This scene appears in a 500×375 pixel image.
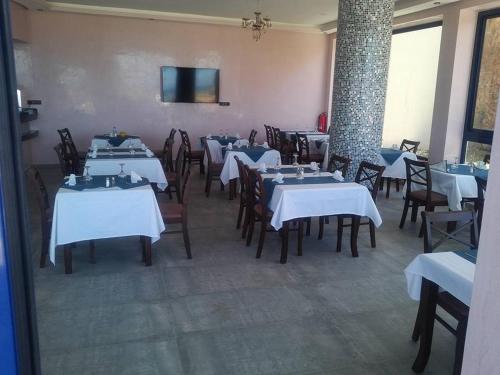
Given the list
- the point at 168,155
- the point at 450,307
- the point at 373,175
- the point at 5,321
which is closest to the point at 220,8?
the point at 168,155

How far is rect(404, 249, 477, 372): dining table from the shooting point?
2.16 metres

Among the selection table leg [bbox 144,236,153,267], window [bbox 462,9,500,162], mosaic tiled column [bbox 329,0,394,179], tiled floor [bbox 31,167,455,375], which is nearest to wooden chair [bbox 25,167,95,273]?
tiled floor [bbox 31,167,455,375]

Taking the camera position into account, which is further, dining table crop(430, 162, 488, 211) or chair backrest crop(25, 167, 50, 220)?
dining table crop(430, 162, 488, 211)

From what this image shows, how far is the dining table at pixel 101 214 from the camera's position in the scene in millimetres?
Result: 3549

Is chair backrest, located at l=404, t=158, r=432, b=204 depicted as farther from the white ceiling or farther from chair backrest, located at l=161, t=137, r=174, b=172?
chair backrest, located at l=161, t=137, r=174, b=172

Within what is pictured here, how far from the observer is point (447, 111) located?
6891 millimetres

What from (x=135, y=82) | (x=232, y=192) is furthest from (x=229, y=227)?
(x=135, y=82)

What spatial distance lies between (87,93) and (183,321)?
7.07 m

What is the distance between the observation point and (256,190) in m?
4.51

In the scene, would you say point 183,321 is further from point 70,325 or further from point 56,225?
point 56,225

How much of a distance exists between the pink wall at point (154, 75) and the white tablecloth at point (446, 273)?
7657mm

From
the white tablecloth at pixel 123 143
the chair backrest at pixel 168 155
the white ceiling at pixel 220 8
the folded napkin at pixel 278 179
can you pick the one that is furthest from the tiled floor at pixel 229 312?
the white ceiling at pixel 220 8

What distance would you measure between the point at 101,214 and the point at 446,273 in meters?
2.70

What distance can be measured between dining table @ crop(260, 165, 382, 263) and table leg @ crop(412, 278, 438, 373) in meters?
1.67
